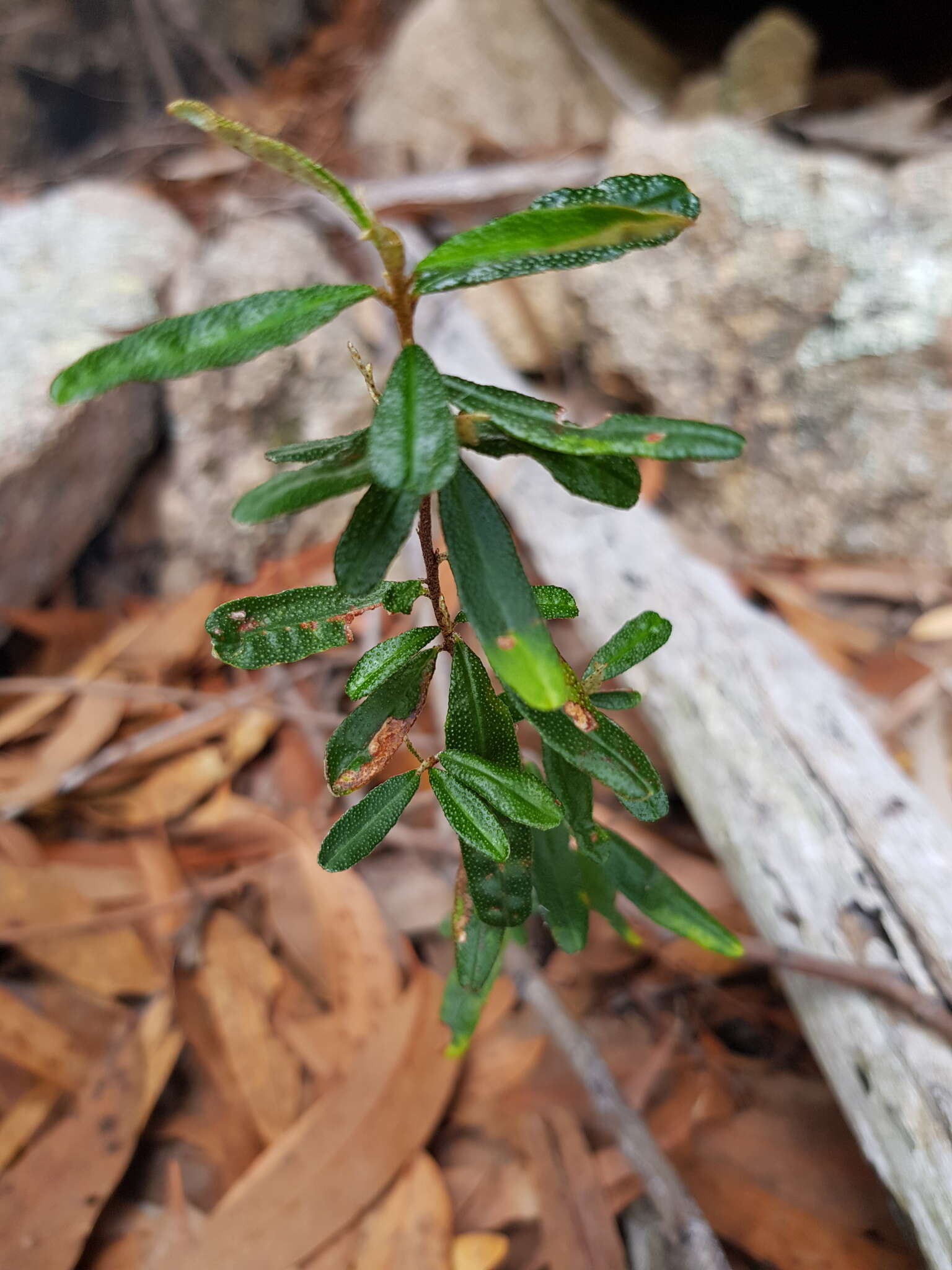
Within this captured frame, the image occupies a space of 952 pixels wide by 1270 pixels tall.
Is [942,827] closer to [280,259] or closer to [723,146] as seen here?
[723,146]

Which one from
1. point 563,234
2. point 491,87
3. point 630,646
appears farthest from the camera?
point 491,87

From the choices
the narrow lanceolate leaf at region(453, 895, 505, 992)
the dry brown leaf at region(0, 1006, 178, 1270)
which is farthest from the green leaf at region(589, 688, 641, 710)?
the dry brown leaf at region(0, 1006, 178, 1270)

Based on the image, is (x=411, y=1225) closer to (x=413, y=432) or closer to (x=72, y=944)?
(x=72, y=944)

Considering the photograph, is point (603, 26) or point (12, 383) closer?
point (12, 383)

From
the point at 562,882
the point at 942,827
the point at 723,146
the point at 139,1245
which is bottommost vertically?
the point at 139,1245

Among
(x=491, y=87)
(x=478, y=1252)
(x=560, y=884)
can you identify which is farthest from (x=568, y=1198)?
(x=491, y=87)

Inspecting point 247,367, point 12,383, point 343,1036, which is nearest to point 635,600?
point 343,1036
